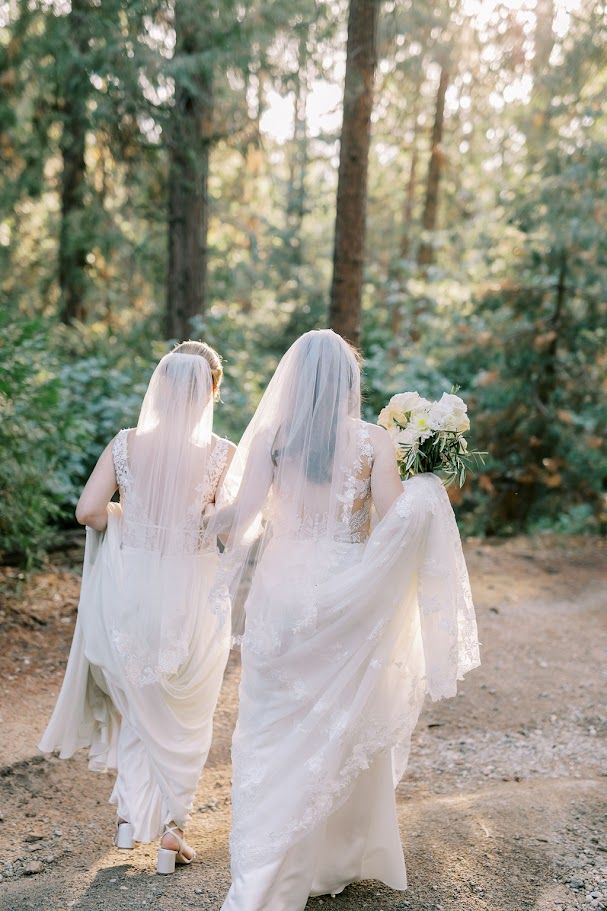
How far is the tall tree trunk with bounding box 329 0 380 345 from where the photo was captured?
27.0 ft

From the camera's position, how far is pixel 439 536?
147 inches

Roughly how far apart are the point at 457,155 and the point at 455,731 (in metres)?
16.3

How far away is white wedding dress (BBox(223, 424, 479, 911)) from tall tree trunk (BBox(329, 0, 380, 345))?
16.5ft

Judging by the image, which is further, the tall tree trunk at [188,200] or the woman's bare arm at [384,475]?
the tall tree trunk at [188,200]

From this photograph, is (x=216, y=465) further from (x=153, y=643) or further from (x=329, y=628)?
(x=329, y=628)

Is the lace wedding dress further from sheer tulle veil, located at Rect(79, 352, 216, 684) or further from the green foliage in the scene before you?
the green foliage

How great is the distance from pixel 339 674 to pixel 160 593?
993 mm

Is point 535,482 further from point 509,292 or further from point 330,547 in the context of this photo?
point 330,547

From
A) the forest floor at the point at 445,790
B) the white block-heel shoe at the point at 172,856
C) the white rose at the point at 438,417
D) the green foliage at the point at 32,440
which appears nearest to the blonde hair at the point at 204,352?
the white rose at the point at 438,417

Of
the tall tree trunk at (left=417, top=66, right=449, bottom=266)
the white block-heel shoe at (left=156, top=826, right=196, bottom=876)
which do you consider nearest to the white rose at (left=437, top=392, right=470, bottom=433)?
the white block-heel shoe at (left=156, top=826, right=196, bottom=876)

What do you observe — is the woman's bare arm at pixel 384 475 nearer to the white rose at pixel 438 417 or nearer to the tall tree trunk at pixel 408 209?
the white rose at pixel 438 417

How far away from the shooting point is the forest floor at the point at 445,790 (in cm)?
392

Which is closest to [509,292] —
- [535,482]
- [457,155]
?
[535,482]

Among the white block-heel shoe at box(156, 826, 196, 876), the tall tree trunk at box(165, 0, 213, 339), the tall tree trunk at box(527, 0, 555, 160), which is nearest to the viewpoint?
the white block-heel shoe at box(156, 826, 196, 876)
